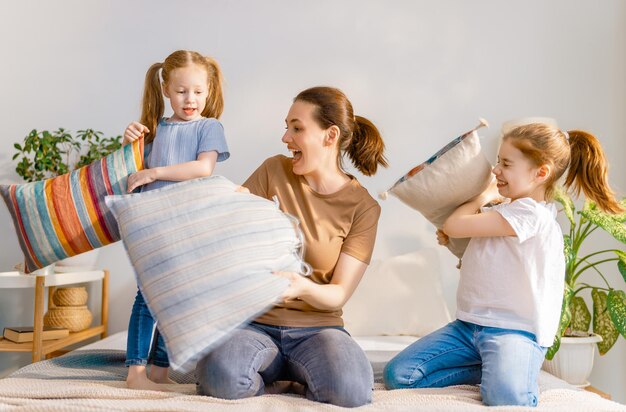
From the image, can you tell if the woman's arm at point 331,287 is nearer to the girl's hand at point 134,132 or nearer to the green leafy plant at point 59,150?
the girl's hand at point 134,132

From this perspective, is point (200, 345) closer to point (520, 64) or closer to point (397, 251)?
point (397, 251)

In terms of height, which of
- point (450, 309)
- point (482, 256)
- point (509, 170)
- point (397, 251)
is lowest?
point (450, 309)

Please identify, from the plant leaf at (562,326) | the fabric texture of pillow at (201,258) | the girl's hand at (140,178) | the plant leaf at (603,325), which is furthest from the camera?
the plant leaf at (603,325)

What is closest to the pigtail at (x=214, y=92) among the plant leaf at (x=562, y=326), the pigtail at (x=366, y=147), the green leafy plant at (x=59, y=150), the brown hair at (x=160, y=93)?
the brown hair at (x=160, y=93)

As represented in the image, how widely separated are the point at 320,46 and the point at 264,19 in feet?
0.89

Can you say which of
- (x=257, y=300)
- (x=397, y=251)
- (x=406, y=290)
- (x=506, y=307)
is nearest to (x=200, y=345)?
(x=257, y=300)

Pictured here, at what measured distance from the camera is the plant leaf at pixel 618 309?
2268 millimetres

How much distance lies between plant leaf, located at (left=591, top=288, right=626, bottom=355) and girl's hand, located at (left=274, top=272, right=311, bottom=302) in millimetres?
1516

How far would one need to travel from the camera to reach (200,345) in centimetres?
121

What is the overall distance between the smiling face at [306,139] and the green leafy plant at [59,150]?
111 centimetres

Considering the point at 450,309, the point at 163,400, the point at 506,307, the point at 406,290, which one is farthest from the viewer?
the point at 450,309

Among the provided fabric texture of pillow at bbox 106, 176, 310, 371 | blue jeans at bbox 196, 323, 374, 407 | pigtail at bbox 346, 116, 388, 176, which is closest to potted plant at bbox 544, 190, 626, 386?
pigtail at bbox 346, 116, 388, 176

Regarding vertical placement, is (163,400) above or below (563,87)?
below

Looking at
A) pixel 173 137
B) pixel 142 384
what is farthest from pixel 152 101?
pixel 142 384
